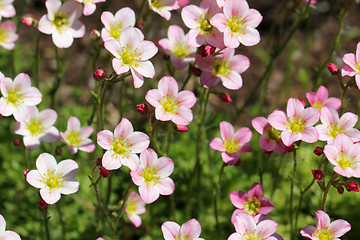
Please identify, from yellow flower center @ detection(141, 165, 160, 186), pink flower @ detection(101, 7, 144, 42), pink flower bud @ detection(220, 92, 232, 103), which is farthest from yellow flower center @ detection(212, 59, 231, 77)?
yellow flower center @ detection(141, 165, 160, 186)

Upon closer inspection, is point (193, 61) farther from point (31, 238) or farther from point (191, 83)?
point (191, 83)

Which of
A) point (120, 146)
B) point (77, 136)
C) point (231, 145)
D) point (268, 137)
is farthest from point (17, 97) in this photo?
point (268, 137)

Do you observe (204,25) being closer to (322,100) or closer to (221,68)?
(221,68)

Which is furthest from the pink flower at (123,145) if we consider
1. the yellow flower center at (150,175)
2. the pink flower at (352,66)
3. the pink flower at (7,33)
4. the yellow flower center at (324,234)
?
the pink flower at (7,33)

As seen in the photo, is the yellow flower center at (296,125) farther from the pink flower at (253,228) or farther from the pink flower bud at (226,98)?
the pink flower at (253,228)

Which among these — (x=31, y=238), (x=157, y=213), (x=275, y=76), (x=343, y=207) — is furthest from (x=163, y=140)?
(x=275, y=76)

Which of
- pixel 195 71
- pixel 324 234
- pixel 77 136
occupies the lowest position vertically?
pixel 77 136
